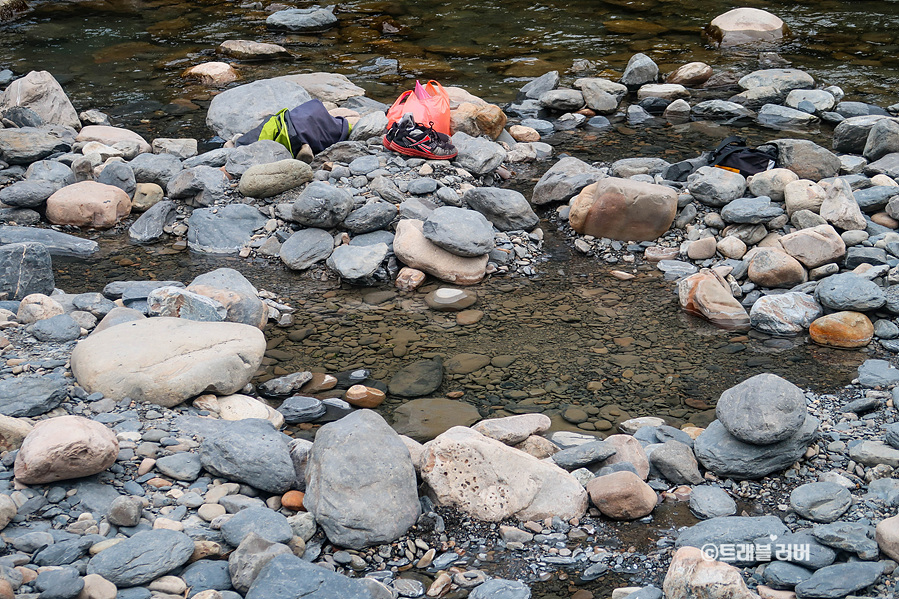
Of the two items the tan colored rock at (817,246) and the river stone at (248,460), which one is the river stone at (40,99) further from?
the tan colored rock at (817,246)

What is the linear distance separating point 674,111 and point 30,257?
7.47 m

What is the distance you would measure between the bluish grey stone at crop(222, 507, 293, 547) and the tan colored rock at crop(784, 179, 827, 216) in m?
4.89

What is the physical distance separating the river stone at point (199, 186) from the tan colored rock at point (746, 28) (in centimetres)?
890

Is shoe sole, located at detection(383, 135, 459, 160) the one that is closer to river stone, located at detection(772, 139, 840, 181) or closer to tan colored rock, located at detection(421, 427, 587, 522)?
river stone, located at detection(772, 139, 840, 181)

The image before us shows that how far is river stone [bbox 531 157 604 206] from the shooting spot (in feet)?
22.5

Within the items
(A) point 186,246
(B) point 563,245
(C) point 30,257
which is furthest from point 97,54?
(B) point 563,245

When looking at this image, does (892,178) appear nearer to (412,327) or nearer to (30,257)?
(412,327)

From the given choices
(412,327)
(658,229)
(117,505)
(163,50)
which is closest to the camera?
(117,505)

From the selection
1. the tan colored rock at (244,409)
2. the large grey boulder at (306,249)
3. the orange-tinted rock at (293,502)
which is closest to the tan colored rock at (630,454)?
the orange-tinted rock at (293,502)

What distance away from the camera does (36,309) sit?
4621 mm

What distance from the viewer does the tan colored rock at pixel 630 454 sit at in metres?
3.74

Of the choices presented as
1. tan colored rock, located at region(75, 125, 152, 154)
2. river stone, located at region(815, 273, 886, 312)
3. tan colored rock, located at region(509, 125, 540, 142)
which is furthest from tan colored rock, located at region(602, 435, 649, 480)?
tan colored rock, located at region(75, 125, 152, 154)

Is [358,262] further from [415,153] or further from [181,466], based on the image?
[181,466]

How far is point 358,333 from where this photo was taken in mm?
5262
